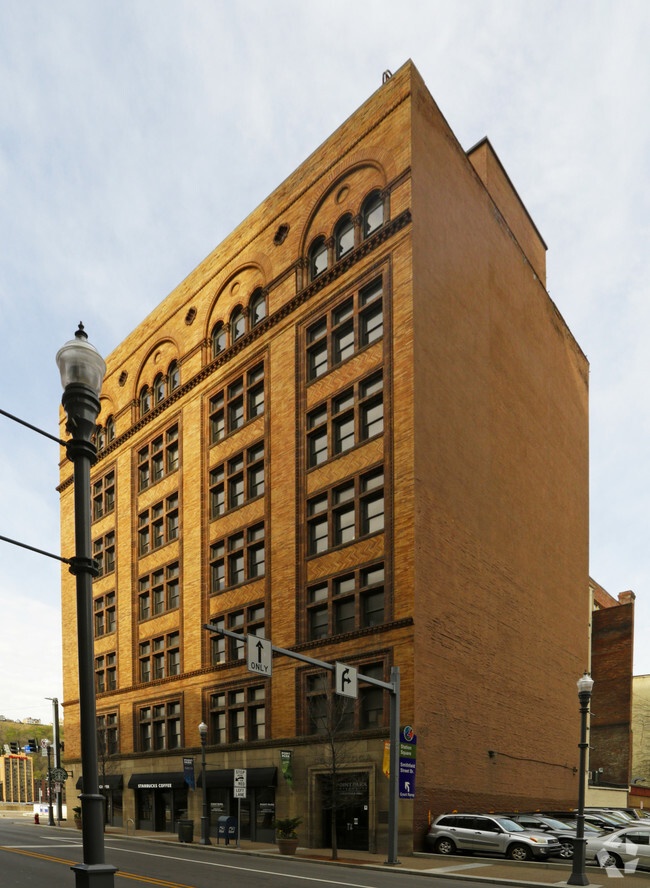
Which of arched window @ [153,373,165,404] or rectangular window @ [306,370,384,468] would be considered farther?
arched window @ [153,373,165,404]

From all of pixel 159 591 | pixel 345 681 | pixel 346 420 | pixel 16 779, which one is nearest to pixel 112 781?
pixel 159 591

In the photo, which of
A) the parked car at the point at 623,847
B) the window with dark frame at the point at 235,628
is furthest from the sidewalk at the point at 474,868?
the window with dark frame at the point at 235,628

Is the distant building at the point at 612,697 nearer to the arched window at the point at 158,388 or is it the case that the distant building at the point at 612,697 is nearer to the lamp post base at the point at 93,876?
the arched window at the point at 158,388

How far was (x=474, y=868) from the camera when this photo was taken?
87.2 ft

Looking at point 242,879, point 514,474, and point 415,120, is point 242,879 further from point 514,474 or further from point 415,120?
point 415,120

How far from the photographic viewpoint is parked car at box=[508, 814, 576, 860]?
30.0m

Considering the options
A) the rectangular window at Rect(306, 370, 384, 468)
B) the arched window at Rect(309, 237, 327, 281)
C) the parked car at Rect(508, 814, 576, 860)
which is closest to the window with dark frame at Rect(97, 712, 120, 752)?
the rectangular window at Rect(306, 370, 384, 468)

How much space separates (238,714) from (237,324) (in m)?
21.4

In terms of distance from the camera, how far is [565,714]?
161 feet

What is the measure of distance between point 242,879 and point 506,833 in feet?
35.2

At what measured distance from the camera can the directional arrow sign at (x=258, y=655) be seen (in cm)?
2062

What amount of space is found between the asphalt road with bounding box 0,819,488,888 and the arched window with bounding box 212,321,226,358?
26.8 metres

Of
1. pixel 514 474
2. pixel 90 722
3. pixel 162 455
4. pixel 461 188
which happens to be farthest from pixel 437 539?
pixel 90 722

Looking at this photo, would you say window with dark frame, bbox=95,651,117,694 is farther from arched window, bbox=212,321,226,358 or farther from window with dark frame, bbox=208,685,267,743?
arched window, bbox=212,321,226,358
